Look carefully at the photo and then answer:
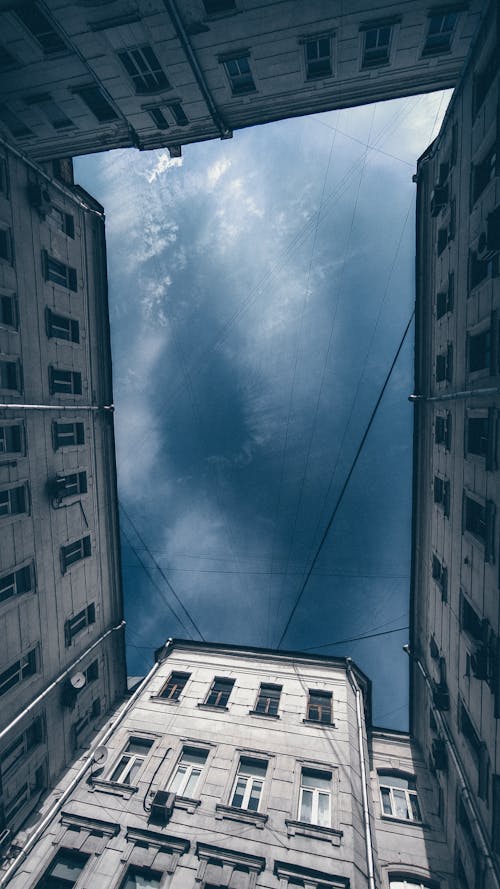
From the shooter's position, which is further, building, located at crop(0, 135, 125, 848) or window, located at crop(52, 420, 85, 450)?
window, located at crop(52, 420, 85, 450)

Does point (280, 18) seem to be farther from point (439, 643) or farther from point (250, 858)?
point (250, 858)

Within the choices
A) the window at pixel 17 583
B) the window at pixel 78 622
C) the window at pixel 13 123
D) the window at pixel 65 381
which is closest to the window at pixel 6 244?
the window at pixel 65 381

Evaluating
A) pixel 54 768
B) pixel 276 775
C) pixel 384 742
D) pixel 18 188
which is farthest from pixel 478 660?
pixel 18 188

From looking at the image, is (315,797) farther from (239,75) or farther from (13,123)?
(13,123)

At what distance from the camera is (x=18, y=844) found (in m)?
14.7

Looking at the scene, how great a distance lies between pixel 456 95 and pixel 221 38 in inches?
403

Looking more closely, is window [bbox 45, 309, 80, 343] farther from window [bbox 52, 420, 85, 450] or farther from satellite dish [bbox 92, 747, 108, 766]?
satellite dish [bbox 92, 747, 108, 766]

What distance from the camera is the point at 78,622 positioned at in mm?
20609

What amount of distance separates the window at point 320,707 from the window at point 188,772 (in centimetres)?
565

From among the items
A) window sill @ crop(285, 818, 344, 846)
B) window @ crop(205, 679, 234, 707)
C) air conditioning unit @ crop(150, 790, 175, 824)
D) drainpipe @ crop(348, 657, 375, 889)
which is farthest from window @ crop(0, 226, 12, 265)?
drainpipe @ crop(348, 657, 375, 889)

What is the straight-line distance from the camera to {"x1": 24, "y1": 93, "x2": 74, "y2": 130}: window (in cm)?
1802

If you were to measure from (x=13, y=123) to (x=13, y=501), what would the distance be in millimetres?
19597

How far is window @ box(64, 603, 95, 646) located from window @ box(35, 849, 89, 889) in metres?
7.97

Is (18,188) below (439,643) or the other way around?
the other way around
